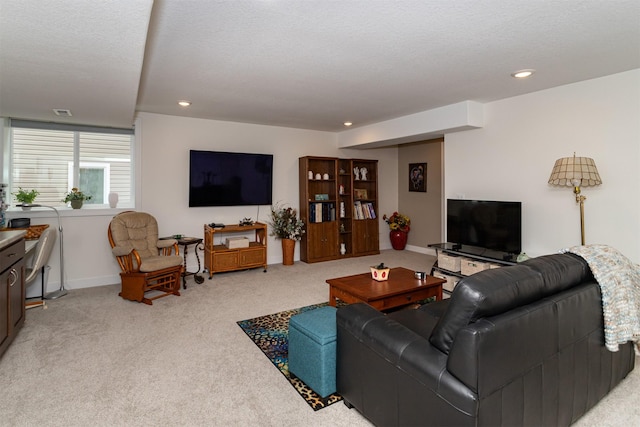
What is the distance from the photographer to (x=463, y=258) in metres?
4.09

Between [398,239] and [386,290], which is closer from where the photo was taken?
[386,290]

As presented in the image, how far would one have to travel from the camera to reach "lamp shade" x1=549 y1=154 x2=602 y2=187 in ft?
10.3

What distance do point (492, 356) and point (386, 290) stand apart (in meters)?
1.60

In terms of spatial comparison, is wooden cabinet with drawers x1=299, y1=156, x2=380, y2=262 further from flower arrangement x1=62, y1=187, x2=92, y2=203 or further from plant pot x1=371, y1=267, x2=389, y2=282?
Result: flower arrangement x1=62, y1=187, x2=92, y2=203

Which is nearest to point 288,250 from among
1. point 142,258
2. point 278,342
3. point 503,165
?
point 142,258

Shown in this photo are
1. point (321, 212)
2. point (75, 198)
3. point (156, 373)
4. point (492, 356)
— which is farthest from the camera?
point (321, 212)

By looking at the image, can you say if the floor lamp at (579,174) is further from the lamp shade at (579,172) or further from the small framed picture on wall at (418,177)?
the small framed picture on wall at (418,177)

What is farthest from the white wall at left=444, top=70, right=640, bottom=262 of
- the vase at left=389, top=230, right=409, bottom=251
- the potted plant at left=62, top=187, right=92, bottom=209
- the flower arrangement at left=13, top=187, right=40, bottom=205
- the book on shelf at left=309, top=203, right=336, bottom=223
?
the flower arrangement at left=13, top=187, right=40, bottom=205

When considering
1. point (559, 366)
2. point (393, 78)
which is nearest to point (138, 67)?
point (393, 78)

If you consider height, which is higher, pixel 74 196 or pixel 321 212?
pixel 74 196

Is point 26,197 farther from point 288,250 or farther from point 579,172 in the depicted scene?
point 579,172

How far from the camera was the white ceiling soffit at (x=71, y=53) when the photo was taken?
64.8 inches

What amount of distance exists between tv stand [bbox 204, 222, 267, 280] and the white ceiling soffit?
6.97ft

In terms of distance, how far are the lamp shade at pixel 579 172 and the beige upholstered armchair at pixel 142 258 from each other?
428 centimetres
